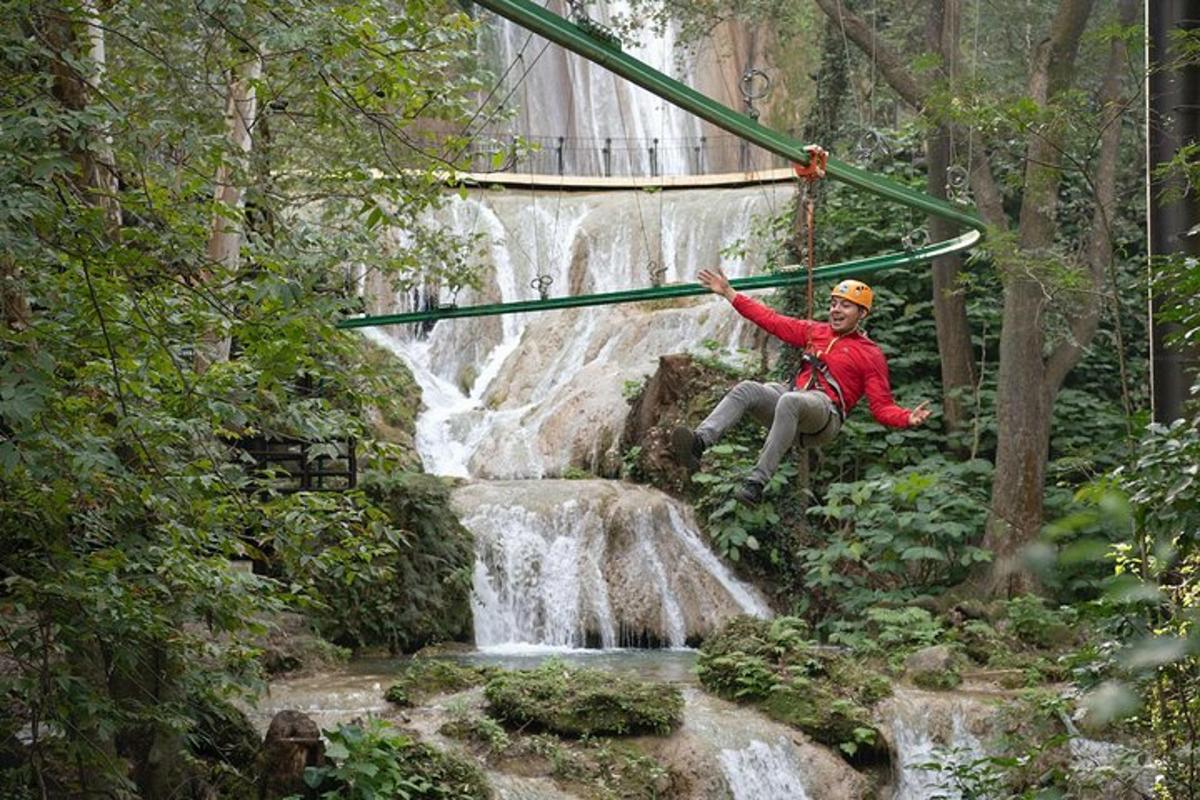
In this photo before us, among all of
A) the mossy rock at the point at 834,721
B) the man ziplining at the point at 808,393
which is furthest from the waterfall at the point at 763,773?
the man ziplining at the point at 808,393

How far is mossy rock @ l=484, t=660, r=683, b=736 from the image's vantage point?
9.34 m

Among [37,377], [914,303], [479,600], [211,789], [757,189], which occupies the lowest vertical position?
[211,789]

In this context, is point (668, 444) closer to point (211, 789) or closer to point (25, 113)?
point (211, 789)

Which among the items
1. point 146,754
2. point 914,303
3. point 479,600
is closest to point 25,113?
point 146,754

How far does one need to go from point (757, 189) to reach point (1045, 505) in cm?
892

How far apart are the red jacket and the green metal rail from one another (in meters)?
0.29

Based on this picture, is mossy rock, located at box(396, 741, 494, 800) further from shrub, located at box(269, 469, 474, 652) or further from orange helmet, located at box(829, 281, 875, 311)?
orange helmet, located at box(829, 281, 875, 311)

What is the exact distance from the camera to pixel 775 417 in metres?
6.35

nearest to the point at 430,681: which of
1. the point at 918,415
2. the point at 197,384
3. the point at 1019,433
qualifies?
the point at 918,415

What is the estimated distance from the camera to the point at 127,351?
5324mm

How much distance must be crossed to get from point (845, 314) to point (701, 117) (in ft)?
3.43

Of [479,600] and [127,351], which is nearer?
[127,351]

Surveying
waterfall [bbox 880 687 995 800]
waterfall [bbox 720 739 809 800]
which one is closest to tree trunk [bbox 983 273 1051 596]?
waterfall [bbox 880 687 995 800]

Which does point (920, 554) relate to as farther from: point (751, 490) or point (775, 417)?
point (751, 490)
